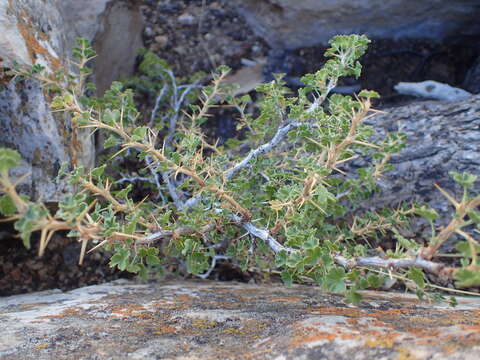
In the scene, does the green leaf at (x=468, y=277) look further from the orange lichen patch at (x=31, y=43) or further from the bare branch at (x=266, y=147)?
the orange lichen patch at (x=31, y=43)

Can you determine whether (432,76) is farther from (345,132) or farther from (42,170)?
(42,170)

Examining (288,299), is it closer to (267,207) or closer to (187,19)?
(267,207)

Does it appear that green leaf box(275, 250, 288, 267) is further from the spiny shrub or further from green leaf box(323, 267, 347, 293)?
green leaf box(323, 267, 347, 293)

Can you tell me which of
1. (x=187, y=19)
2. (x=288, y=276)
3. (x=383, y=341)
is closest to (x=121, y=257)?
(x=288, y=276)

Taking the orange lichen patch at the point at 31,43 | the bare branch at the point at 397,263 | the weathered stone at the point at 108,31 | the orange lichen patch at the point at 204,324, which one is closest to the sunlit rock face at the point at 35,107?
the orange lichen patch at the point at 31,43

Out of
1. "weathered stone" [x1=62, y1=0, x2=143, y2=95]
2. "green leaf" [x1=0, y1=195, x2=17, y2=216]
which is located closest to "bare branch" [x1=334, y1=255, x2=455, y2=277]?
"green leaf" [x1=0, y1=195, x2=17, y2=216]

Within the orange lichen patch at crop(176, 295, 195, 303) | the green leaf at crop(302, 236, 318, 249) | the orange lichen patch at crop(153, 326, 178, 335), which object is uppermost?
the green leaf at crop(302, 236, 318, 249)

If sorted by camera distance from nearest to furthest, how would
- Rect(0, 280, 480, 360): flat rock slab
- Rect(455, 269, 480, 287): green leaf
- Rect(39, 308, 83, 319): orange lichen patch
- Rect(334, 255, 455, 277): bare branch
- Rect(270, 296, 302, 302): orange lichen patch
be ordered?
Rect(455, 269, 480, 287): green leaf < Rect(334, 255, 455, 277): bare branch < Rect(0, 280, 480, 360): flat rock slab < Rect(39, 308, 83, 319): orange lichen patch < Rect(270, 296, 302, 302): orange lichen patch

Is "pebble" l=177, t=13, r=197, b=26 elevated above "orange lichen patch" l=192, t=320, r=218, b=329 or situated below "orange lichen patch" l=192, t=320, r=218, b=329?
above
